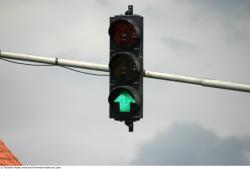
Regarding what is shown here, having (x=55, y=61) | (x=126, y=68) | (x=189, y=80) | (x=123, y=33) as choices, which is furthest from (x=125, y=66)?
(x=55, y=61)

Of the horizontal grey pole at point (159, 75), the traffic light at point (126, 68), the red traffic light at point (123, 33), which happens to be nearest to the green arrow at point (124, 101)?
the traffic light at point (126, 68)

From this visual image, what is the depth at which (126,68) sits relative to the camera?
10.9 metres

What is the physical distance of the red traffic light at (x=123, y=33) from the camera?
10906mm

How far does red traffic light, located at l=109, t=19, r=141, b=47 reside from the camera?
10906 mm

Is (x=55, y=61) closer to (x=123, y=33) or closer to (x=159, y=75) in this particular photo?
(x=123, y=33)

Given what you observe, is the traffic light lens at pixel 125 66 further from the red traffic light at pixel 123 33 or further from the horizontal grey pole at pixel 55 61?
the horizontal grey pole at pixel 55 61

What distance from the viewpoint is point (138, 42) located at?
10.9m

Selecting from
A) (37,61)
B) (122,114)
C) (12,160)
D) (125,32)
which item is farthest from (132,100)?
(12,160)

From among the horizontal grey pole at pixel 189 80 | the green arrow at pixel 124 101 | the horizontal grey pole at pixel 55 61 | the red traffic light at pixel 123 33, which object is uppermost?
the red traffic light at pixel 123 33

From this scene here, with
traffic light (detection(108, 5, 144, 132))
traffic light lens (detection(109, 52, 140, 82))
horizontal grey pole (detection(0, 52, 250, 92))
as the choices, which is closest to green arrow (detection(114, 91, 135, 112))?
traffic light (detection(108, 5, 144, 132))

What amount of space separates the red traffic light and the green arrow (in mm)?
711

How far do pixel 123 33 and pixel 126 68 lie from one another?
0.50 m

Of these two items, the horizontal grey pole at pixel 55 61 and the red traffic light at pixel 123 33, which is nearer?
the red traffic light at pixel 123 33

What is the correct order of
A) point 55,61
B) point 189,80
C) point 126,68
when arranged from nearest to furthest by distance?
point 126,68, point 189,80, point 55,61
